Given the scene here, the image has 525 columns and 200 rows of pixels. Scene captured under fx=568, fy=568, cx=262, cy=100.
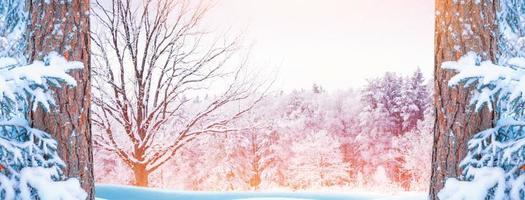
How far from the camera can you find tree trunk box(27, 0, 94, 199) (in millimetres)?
3631

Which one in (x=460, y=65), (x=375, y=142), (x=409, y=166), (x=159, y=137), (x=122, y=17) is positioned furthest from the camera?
(x=375, y=142)

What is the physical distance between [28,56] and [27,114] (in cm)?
37

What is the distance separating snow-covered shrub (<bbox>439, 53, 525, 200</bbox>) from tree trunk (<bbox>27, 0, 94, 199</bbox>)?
233 cm

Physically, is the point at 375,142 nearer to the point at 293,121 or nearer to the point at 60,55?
the point at 293,121

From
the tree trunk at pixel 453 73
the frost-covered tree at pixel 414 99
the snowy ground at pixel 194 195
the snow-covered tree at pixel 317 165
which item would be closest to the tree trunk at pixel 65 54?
the tree trunk at pixel 453 73

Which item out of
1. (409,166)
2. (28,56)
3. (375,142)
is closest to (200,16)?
(28,56)

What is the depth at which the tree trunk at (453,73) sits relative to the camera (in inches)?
140

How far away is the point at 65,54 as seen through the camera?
3637 millimetres

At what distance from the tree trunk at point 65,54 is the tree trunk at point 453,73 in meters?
2.28

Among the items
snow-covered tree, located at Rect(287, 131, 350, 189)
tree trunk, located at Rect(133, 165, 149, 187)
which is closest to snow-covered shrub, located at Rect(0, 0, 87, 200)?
tree trunk, located at Rect(133, 165, 149, 187)

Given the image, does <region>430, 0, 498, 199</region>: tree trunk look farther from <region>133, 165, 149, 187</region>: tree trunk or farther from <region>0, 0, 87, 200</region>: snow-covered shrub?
<region>133, 165, 149, 187</region>: tree trunk

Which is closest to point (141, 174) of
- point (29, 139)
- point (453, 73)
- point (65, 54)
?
point (29, 139)

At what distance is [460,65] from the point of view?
353cm

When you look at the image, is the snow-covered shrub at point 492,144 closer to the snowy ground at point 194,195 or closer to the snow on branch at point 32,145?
the snow on branch at point 32,145
